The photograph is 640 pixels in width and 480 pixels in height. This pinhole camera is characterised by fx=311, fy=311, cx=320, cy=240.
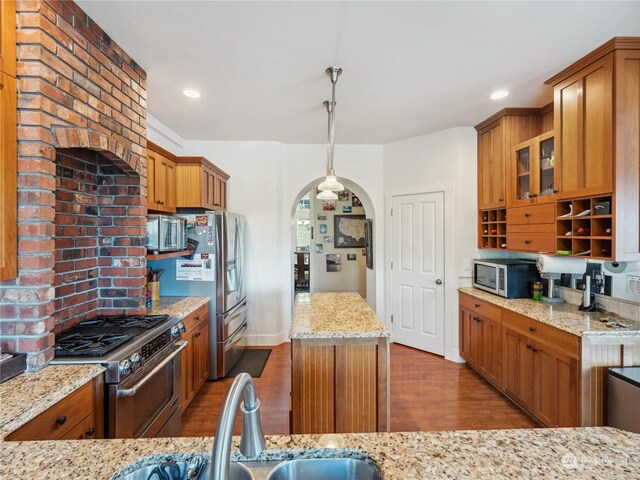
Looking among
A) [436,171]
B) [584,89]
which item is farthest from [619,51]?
[436,171]

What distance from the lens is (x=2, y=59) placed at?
4.46 feet

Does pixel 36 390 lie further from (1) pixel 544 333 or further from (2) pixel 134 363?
(1) pixel 544 333

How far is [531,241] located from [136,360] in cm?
318

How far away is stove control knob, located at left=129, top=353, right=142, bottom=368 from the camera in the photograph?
161 centimetres

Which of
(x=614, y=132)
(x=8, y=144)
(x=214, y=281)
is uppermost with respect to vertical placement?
(x=614, y=132)

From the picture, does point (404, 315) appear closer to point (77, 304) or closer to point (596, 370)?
point (596, 370)

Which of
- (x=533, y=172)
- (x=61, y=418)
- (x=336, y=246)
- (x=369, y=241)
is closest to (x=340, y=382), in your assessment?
(x=61, y=418)

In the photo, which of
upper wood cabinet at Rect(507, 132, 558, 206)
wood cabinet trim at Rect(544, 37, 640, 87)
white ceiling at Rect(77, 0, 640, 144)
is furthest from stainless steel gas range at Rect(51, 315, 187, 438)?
wood cabinet trim at Rect(544, 37, 640, 87)

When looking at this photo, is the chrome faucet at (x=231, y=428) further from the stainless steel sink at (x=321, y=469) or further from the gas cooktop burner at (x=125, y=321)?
the gas cooktop burner at (x=125, y=321)

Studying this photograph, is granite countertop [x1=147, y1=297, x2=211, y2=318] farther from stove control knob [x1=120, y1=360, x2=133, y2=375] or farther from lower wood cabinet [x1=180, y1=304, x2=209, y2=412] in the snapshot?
stove control knob [x1=120, y1=360, x2=133, y2=375]

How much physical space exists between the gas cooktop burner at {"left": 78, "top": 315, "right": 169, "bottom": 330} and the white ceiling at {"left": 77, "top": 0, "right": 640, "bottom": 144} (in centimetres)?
183

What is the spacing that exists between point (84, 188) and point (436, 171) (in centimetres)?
352

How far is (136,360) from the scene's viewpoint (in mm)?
1642

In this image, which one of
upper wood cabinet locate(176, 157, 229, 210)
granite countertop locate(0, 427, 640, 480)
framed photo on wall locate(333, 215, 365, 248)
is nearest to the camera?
granite countertop locate(0, 427, 640, 480)
